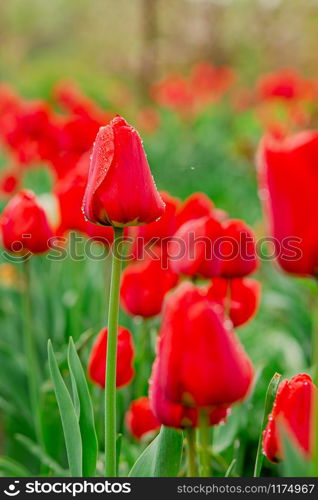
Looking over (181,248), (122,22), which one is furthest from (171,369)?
(122,22)

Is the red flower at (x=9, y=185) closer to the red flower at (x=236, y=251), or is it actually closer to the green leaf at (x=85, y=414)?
the red flower at (x=236, y=251)

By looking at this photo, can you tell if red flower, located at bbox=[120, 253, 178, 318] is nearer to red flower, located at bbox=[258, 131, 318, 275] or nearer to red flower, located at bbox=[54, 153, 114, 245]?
Result: red flower, located at bbox=[54, 153, 114, 245]

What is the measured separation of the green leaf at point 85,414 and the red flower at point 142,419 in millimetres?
234

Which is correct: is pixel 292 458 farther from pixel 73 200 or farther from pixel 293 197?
pixel 73 200

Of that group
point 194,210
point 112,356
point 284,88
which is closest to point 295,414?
point 112,356

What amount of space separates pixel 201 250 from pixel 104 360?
196 mm

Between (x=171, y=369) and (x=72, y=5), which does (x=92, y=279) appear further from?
(x=72, y=5)

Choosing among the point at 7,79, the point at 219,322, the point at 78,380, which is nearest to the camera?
the point at 219,322

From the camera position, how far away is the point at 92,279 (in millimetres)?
1811

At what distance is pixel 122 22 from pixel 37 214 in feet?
52.1

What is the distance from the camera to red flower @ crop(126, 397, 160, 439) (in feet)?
3.48

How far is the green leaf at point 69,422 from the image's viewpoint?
0.75 meters

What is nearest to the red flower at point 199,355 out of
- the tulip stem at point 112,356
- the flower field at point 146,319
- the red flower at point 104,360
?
the flower field at point 146,319

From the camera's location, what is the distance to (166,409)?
0.64 metres
